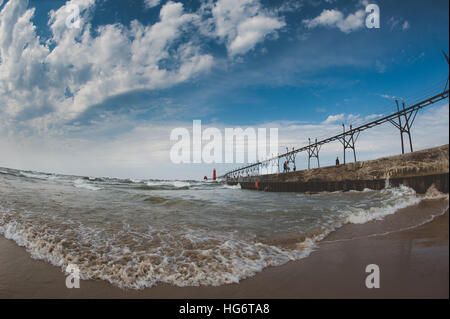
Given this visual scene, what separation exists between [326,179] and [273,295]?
1474cm

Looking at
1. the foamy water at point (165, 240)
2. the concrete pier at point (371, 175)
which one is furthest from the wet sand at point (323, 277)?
the concrete pier at point (371, 175)

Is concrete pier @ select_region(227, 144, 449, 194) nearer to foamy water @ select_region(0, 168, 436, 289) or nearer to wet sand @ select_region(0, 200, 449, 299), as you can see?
foamy water @ select_region(0, 168, 436, 289)

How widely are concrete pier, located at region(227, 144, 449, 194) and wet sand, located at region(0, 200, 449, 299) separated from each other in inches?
90.3

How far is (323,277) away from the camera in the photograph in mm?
2188

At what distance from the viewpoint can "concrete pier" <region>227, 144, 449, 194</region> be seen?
657cm

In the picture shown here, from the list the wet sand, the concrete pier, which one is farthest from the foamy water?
the concrete pier

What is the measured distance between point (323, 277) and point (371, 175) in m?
11.6

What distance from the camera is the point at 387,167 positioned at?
10195 millimetres

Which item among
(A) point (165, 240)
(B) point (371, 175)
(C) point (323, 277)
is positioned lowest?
(A) point (165, 240)

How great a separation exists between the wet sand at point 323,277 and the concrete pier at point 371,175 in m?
2.29

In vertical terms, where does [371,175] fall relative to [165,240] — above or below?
above

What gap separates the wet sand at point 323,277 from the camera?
1.55m

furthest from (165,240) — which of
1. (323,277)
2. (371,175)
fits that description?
(371,175)

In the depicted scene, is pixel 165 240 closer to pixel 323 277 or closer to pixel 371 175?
pixel 323 277
